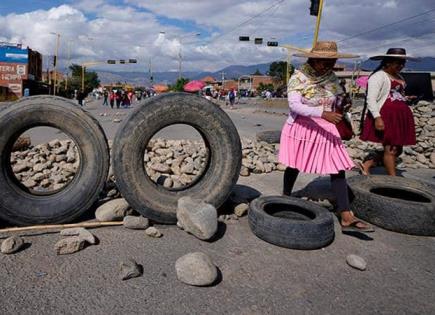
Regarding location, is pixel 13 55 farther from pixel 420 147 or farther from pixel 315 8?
pixel 420 147

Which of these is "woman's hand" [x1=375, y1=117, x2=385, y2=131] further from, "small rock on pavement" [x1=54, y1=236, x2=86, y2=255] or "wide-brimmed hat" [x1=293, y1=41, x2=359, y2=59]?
"small rock on pavement" [x1=54, y1=236, x2=86, y2=255]

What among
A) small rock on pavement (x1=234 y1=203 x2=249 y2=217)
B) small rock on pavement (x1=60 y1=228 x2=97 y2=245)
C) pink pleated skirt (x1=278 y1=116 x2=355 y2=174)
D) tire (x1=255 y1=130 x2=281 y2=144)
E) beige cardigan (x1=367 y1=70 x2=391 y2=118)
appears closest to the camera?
small rock on pavement (x1=60 y1=228 x2=97 y2=245)

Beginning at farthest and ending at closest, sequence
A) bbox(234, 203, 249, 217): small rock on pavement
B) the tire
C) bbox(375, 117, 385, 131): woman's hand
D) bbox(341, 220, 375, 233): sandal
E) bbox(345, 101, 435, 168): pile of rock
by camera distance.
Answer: the tire → bbox(345, 101, 435, 168): pile of rock → bbox(375, 117, 385, 131): woman's hand → bbox(234, 203, 249, 217): small rock on pavement → bbox(341, 220, 375, 233): sandal

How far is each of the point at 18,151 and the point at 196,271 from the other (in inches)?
238

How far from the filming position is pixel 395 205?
12.6ft

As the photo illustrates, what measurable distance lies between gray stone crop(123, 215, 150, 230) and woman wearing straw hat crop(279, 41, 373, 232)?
1819mm

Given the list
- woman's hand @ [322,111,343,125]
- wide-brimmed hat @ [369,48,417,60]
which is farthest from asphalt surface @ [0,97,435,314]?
wide-brimmed hat @ [369,48,417,60]

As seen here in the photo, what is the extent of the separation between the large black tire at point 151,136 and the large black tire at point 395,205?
1.53 metres

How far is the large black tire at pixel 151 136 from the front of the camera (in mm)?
3670

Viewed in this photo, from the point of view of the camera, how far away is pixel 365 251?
11.2ft

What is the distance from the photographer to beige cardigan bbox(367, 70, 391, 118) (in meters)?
4.73

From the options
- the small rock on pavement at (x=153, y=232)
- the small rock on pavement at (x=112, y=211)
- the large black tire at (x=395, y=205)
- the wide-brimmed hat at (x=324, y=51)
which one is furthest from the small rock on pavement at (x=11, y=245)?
the large black tire at (x=395, y=205)

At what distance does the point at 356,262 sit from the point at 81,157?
286cm

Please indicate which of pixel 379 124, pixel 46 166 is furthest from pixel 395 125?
pixel 46 166
